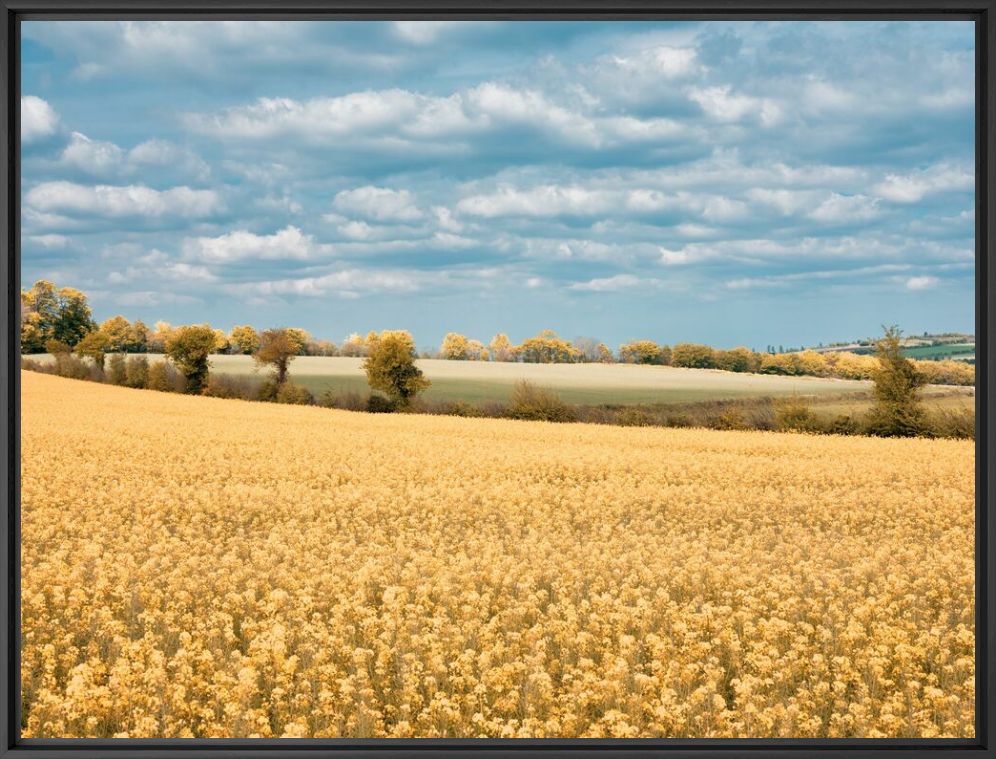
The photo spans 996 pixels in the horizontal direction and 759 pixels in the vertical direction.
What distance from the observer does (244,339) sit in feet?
59.4

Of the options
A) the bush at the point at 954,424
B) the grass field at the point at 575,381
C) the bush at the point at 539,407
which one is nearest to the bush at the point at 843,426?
the bush at the point at 954,424

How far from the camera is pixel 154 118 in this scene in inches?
693

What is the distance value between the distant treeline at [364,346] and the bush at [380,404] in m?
1.09

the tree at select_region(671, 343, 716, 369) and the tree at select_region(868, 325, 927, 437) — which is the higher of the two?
the tree at select_region(671, 343, 716, 369)

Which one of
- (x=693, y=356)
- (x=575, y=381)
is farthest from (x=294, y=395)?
(x=693, y=356)

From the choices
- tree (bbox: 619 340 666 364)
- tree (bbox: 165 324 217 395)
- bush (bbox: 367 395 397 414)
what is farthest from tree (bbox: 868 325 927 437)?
tree (bbox: 165 324 217 395)

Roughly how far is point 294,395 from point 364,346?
Answer: 5.69 feet

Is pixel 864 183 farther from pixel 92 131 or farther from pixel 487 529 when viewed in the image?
pixel 92 131

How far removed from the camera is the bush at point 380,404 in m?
17.4

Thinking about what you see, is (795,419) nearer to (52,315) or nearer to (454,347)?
(454,347)

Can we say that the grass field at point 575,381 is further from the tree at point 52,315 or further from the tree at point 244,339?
the tree at point 52,315

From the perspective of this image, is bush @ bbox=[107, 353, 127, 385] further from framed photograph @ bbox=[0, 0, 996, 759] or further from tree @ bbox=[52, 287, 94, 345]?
tree @ bbox=[52, 287, 94, 345]

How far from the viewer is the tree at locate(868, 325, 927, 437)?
1560cm

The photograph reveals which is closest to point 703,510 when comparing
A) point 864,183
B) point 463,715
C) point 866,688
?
point 866,688
